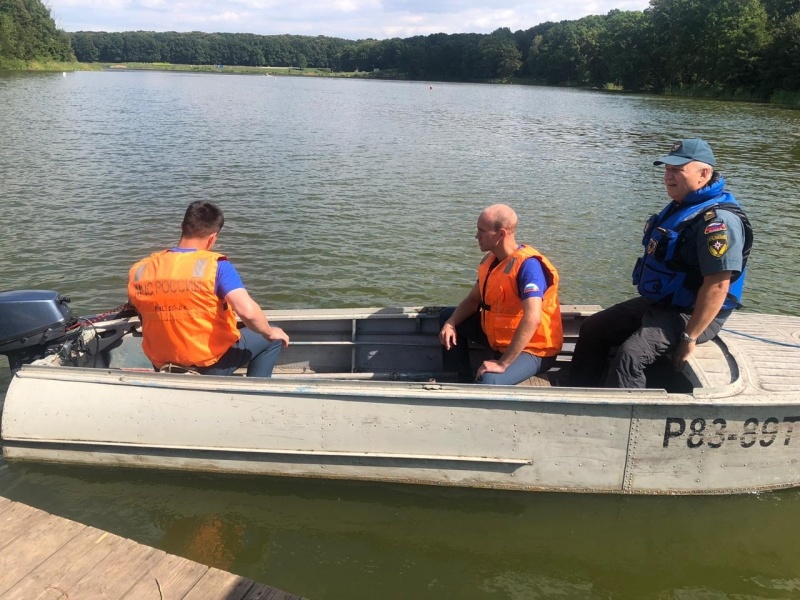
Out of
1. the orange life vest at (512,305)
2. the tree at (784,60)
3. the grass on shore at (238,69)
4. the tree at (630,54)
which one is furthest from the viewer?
the grass on shore at (238,69)

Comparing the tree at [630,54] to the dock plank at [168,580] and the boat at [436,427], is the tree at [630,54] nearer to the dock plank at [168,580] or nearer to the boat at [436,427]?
the boat at [436,427]

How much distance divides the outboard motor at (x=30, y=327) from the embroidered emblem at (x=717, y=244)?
4588 millimetres

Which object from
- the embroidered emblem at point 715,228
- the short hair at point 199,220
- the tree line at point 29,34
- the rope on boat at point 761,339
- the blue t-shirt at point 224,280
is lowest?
the rope on boat at point 761,339

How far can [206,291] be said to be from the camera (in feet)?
13.5

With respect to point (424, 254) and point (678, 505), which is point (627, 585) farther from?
point (424, 254)

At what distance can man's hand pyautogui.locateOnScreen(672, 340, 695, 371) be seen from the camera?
13.9ft

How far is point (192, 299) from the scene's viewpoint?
4129mm

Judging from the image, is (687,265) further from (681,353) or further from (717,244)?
(681,353)

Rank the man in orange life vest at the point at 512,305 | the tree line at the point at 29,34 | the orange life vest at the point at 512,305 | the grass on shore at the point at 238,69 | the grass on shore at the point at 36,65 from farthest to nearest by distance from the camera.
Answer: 1. the grass on shore at the point at 238,69
2. the tree line at the point at 29,34
3. the grass on shore at the point at 36,65
4. the orange life vest at the point at 512,305
5. the man in orange life vest at the point at 512,305

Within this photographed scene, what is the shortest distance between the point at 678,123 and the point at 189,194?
2757 centimetres

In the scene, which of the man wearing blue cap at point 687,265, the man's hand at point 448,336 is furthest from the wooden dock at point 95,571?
the man wearing blue cap at point 687,265

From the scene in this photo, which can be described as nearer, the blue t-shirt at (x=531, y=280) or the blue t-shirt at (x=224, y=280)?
the blue t-shirt at (x=224, y=280)

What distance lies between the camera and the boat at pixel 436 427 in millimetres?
4066

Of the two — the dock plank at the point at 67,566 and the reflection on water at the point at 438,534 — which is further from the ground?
the dock plank at the point at 67,566
